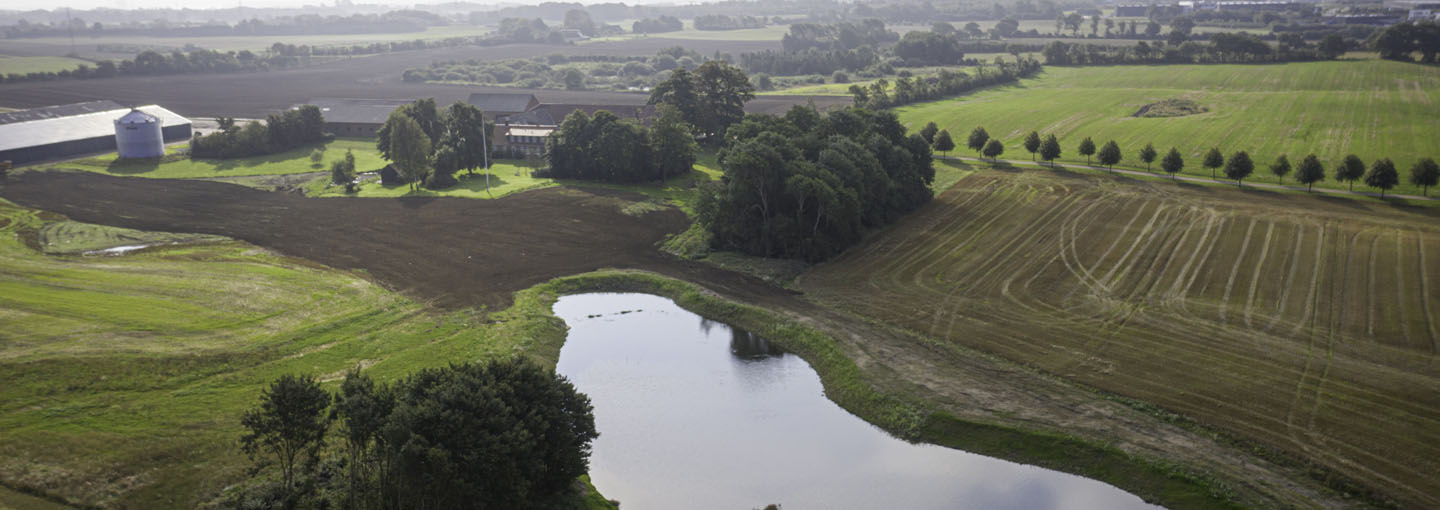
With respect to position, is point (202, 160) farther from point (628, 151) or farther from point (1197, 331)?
point (1197, 331)

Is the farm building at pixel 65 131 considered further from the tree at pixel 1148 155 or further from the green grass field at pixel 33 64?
the tree at pixel 1148 155

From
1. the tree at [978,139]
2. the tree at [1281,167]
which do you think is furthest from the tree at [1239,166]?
the tree at [978,139]

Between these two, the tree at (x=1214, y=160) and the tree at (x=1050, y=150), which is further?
the tree at (x=1050, y=150)

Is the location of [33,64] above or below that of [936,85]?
above

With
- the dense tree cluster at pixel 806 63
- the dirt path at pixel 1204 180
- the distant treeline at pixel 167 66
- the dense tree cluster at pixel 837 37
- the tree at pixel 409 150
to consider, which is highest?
the dense tree cluster at pixel 837 37

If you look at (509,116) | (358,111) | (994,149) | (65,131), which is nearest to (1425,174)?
(994,149)

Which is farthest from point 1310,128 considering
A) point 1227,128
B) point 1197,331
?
point 1197,331

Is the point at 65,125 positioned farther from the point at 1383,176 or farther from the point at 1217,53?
the point at 1217,53
